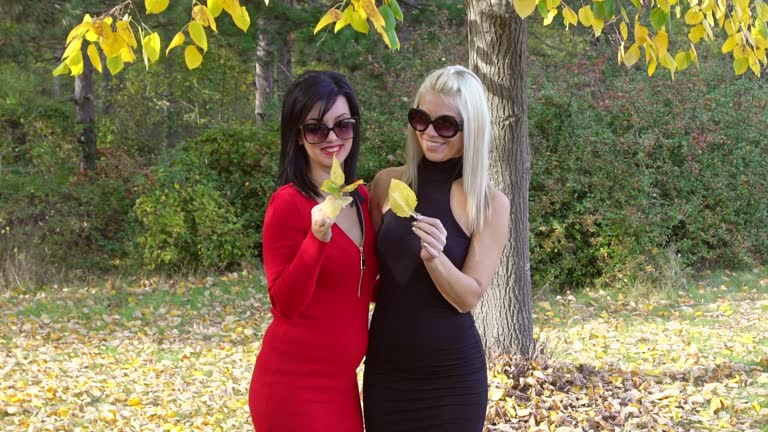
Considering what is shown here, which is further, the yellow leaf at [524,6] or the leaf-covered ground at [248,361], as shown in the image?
the leaf-covered ground at [248,361]

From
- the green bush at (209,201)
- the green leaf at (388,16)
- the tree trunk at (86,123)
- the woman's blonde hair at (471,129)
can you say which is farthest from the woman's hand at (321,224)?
the tree trunk at (86,123)

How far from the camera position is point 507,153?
15.8ft

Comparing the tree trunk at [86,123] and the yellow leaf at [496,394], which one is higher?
the tree trunk at [86,123]

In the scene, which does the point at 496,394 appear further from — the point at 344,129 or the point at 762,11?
the point at 344,129

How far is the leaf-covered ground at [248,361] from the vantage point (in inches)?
183

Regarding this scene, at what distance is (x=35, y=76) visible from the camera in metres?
15.1

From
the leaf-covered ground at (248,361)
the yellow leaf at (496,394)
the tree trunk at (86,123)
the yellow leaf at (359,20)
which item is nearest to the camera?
the yellow leaf at (359,20)

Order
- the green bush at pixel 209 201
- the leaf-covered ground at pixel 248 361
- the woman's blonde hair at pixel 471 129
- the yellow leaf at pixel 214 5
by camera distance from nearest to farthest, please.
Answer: the woman's blonde hair at pixel 471 129 → the yellow leaf at pixel 214 5 → the leaf-covered ground at pixel 248 361 → the green bush at pixel 209 201

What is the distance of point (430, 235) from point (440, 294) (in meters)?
0.26

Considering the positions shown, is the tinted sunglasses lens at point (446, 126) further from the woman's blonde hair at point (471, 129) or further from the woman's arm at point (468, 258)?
the woman's arm at point (468, 258)

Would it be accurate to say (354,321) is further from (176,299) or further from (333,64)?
(333,64)

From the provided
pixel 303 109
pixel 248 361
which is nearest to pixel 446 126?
pixel 303 109

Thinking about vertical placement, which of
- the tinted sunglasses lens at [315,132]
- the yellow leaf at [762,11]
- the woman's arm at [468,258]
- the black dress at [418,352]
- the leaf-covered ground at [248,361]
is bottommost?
the leaf-covered ground at [248,361]

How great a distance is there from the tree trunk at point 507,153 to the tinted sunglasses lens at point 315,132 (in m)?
2.47
